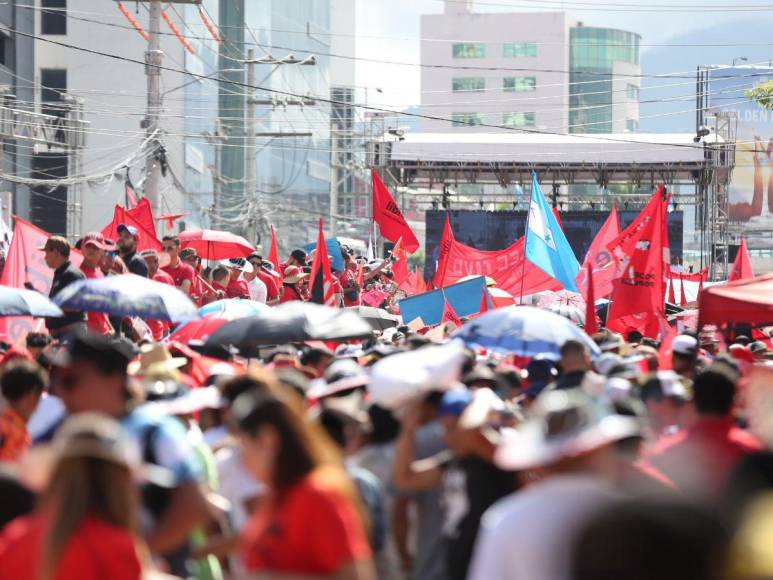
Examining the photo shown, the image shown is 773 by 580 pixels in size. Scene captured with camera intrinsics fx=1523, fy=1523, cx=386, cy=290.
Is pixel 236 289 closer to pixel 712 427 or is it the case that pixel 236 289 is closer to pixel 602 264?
pixel 602 264

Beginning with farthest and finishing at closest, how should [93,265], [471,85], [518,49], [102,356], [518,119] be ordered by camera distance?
[518,49] → [471,85] → [518,119] → [93,265] → [102,356]

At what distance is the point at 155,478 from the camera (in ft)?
16.1

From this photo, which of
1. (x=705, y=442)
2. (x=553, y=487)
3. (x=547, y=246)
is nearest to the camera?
(x=553, y=487)

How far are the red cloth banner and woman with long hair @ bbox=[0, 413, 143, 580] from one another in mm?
17712

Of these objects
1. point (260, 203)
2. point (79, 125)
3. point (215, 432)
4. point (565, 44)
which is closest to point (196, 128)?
point (260, 203)

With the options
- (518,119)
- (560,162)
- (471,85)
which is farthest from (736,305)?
(471,85)

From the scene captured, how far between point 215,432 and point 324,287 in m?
10.2

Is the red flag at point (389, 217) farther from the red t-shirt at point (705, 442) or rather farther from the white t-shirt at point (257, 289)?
the red t-shirt at point (705, 442)

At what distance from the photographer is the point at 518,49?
134 m

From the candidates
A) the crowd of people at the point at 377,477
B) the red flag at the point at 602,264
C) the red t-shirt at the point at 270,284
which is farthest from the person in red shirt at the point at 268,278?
the crowd of people at the point at 377,477

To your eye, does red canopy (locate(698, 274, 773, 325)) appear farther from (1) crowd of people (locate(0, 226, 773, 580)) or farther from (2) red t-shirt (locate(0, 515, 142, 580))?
(2) red t-shirt (locate(0, 515, 142, 580))

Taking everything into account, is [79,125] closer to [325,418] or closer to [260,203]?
[260,203]

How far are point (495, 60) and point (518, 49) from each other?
246cm

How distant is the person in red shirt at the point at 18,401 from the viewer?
7109 millimetres
